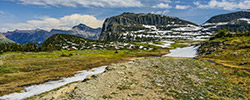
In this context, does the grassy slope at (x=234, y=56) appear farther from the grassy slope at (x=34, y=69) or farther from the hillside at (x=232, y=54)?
the grassy slope at (x=34, y=69)

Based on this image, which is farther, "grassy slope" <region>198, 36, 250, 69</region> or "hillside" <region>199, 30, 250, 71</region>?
"hillside" <region>199, 30, 250, 71</region>

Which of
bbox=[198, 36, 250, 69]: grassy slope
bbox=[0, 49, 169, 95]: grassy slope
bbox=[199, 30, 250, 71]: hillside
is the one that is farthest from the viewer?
bbox=[199, 30, 250, 71]: hillside

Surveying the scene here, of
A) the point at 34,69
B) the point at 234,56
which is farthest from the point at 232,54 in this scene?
the point at 34,69

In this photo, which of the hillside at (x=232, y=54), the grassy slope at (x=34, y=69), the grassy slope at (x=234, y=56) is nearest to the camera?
the grassy slope at (x=34, y=69)

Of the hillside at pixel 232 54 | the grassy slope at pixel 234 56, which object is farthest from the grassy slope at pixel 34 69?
the hillside at pixel 232 54

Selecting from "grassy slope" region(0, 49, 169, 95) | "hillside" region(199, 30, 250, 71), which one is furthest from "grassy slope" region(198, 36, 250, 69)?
"grassy slope" region(0, 49, 169, 95)

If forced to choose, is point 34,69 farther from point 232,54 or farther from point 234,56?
point 232,54

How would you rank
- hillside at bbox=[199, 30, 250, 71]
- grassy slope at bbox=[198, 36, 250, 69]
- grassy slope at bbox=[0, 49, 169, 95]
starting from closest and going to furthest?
grassy slope at bbox=[0, 49, 169, 95], grassy slope at bbox=[198, 36, 250, 69], hillside at bbox=[199, 30, 250, 71]

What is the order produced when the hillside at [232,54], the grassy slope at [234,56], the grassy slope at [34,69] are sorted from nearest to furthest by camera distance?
the grassy slope at [34,69]
the grassy slope at [234,56]
the hillside at [232,54]

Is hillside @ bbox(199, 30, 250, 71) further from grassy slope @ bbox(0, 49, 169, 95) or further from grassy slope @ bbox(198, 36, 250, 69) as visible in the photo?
grassy slope @ bbox(0, 49, 169, 95)

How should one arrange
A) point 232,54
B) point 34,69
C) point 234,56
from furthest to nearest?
point 232,54 < point 234,56 < point 34,69

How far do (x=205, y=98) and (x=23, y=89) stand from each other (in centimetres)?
3656

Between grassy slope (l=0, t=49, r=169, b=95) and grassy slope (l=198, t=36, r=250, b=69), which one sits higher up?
grassy slope (l=198, t=36, r=250, b=69)

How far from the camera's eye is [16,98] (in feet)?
86.7
